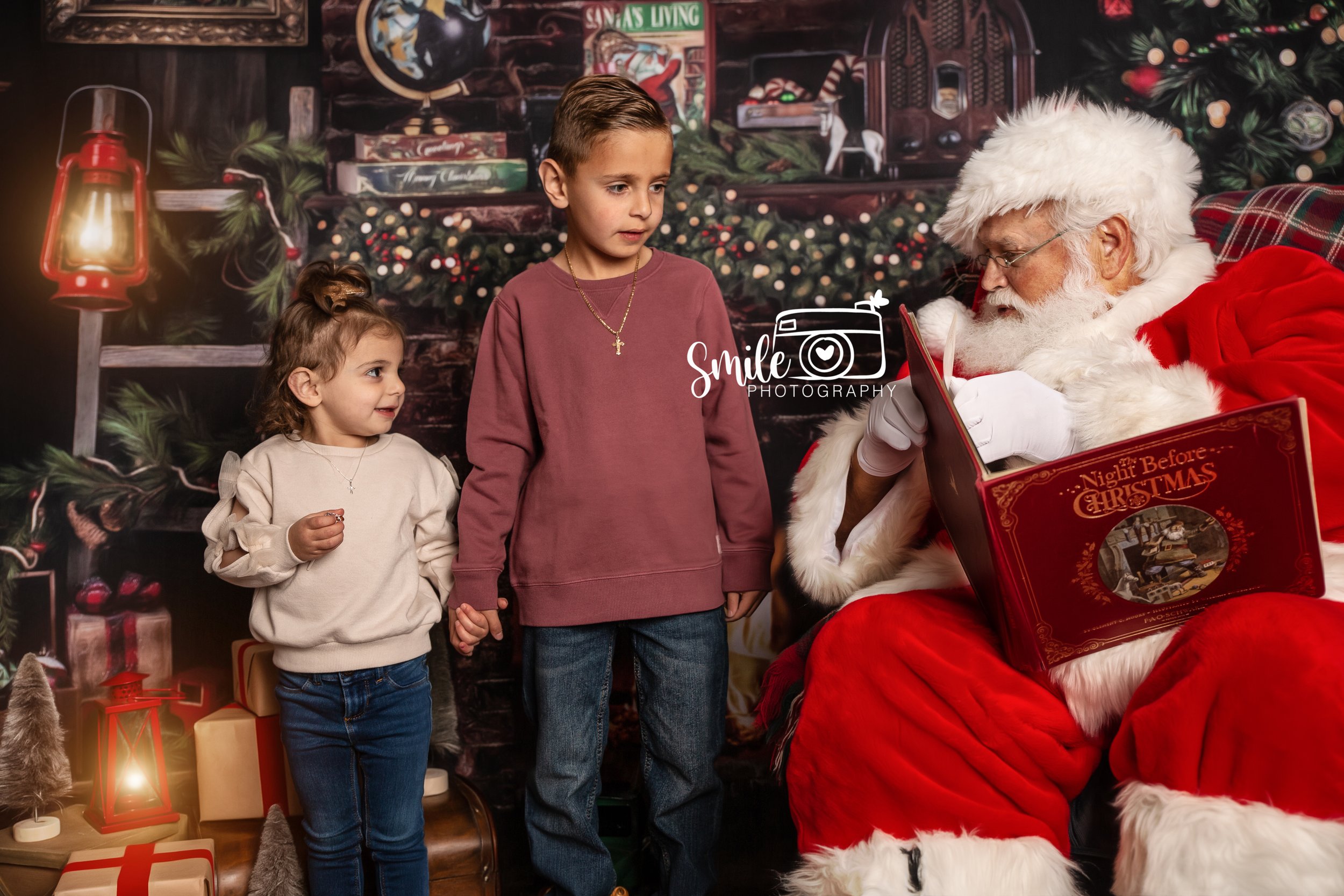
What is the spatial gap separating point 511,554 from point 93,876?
39.5 inches

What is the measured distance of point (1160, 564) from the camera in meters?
1.29

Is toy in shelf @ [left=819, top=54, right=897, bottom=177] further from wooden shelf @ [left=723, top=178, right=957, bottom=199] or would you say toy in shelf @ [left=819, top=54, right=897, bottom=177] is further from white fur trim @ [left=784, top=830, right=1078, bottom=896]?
white fur trim @ [left=784, top=830, right=1078, bottom=896]

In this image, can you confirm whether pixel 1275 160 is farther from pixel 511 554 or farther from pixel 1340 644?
pixel 511 554

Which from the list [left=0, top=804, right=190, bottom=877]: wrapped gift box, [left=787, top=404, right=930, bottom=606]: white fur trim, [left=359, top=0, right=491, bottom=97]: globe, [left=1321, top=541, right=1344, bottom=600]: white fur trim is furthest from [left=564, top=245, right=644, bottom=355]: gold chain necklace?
[left=0, top=804, right=190, bottom=877]: wrapped gift box

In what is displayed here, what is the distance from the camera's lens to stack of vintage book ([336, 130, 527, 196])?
247 centimetres

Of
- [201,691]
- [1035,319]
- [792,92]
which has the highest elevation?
[792,92]

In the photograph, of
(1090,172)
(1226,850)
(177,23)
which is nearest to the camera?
(1226,850)

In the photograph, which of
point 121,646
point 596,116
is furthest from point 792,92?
point 121,646

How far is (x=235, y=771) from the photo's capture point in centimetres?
210

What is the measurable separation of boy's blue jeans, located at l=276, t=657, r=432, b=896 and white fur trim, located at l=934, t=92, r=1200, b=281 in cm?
144

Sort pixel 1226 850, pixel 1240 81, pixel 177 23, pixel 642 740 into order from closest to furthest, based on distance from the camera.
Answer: pixel 1226 850 → pixel 642 740 → pixel 1240 81 → pixel 177 23

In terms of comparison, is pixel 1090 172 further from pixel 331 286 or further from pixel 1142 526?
pixel 331 286

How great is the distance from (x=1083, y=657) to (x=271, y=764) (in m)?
1.69

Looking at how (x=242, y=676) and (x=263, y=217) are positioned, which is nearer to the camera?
(x=242, y=676)
